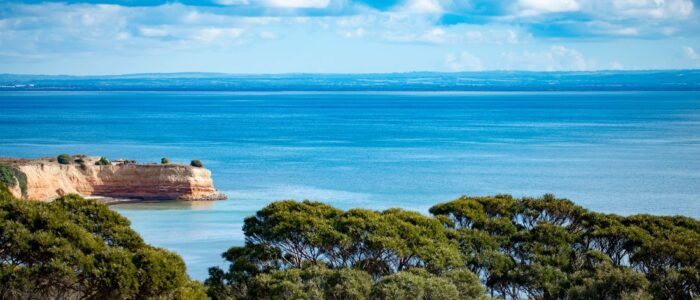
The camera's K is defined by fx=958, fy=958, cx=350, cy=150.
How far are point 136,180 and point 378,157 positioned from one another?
41295 mm

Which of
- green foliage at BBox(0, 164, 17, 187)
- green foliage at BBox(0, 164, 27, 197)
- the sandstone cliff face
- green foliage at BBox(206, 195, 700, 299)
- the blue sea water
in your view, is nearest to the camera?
green foliage at BBox(206, 195, 700, 299)

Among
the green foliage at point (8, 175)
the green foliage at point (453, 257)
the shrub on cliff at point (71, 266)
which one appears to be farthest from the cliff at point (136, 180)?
the shrub on cliff at point (71, 266)

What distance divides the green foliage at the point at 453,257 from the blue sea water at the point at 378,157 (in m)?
16.9

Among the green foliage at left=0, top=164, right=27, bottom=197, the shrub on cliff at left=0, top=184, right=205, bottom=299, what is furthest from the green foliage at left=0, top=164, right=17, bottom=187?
the shrub on cliff at left=0, top=184, right=205, bottom=299

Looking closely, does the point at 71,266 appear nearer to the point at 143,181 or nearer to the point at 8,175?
the point at 8,175

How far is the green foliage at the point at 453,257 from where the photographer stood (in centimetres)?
2311

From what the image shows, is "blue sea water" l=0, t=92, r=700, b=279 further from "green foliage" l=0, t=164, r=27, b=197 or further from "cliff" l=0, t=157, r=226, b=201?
"green foliage" l=0, t=164, r=27, b=197

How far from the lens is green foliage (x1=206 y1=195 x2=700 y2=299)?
A: 23109 mm

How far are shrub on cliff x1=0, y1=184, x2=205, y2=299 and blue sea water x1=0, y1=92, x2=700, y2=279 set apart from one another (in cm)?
2228

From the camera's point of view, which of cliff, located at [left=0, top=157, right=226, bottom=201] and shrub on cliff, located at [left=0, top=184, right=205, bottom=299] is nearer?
shrub on cliff, located at [left=0, top=184, right=205, bottom=299]

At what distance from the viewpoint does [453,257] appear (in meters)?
25.3

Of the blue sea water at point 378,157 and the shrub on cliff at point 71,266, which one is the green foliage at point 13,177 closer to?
the blue sea water at point 378,157

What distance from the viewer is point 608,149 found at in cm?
10831

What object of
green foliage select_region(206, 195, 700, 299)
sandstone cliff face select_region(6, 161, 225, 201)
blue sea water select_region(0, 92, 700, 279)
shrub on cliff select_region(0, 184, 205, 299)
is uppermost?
shrub on cliff select_region(0, 184, 205, 299)
